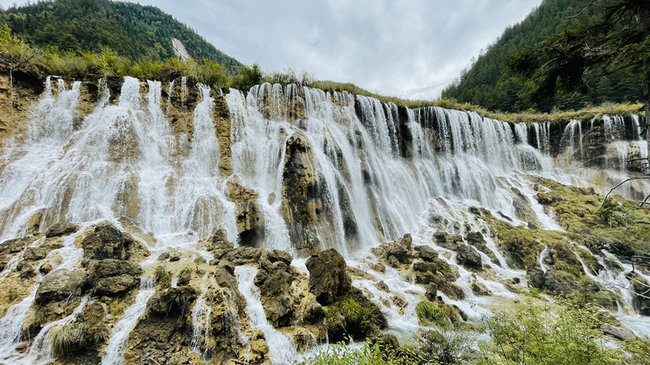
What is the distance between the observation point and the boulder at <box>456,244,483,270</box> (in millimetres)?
12203

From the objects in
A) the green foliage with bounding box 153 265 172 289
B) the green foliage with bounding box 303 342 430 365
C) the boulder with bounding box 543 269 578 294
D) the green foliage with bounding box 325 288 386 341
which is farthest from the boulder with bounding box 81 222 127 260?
the boulder with bounding box 543 269 578 294

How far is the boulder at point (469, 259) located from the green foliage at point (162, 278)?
12583 mm

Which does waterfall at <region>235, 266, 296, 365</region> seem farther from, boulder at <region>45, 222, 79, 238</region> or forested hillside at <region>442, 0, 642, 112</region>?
forested hillside at <region>442, 0, 642, 112</region>

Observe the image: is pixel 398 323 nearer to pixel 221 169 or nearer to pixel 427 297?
pixel 427 297

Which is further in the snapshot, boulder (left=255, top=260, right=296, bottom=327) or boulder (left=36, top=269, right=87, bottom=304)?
boulder (left=255, top=260, right=296, bottom=327)

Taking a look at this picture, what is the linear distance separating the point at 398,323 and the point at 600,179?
1061 inches

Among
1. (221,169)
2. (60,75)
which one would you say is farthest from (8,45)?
(221,169)

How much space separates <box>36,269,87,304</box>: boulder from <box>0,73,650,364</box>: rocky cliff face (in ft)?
0.13

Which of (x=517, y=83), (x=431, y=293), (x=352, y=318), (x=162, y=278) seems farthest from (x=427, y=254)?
(x=517, y=83)

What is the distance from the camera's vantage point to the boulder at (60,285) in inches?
228

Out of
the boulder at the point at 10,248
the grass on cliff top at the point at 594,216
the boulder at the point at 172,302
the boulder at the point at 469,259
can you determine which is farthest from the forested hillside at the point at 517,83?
the boulder at the point at 10,248

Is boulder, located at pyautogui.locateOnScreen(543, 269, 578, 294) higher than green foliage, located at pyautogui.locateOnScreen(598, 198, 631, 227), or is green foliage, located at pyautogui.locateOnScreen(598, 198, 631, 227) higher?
green foliage, located at pyautogui.locateOnScreen(598, 198, 631, 227)

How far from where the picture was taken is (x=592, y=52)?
12.7 ft

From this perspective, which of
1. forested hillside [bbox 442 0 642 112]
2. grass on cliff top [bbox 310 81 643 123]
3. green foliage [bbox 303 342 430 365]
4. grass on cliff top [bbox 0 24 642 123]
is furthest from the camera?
forested hillside [bbox 442 0 642 112]
